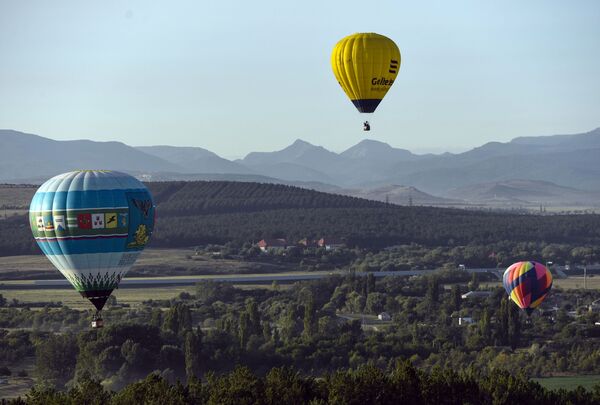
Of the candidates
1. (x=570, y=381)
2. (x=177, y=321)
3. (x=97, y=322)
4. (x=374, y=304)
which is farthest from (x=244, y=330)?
(x=97, y=322)

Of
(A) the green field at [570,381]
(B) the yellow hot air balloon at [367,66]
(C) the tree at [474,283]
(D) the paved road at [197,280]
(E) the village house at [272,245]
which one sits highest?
(B) the yellow hot air balloon at [367,66]

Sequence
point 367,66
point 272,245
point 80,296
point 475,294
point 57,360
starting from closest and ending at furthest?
point 367,66
point 57,360
point 475,294
point 80,296
point 272,245

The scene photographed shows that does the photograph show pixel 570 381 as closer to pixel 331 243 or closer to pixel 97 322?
pixel 97 322

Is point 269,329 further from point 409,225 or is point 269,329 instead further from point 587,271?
point 409,225

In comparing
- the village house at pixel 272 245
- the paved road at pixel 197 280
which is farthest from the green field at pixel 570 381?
the village house at pixel 272 245

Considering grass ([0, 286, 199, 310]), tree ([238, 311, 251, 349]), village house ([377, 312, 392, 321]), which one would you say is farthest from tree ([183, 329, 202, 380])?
grass ([0, 286, 199, 310])

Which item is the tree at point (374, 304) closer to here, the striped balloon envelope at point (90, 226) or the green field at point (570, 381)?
the green field at point (570, 381)
